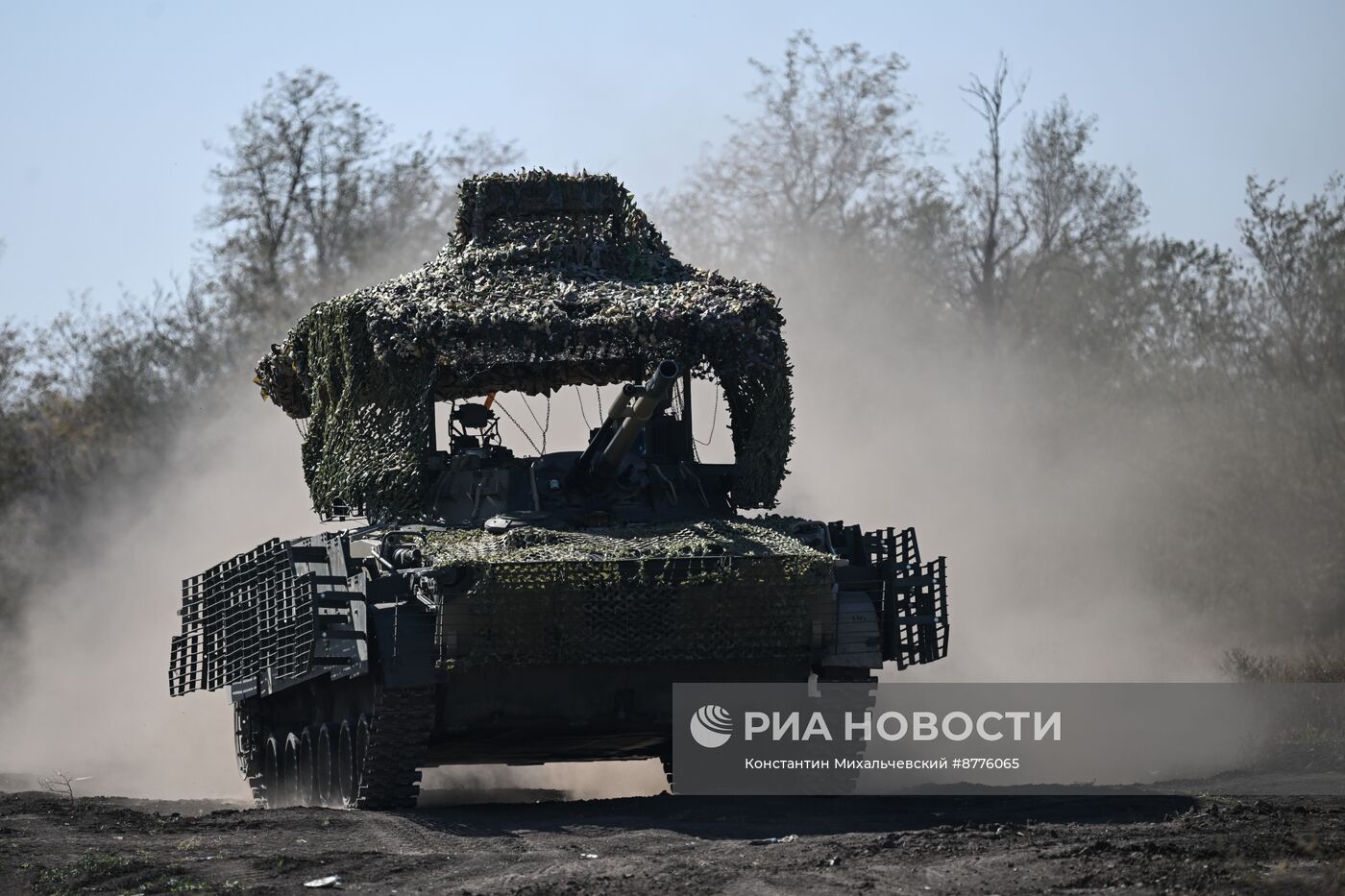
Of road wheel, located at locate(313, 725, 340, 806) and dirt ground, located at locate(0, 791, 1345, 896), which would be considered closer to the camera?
dirt ground, located at locate(0, 791, 1345, 896)

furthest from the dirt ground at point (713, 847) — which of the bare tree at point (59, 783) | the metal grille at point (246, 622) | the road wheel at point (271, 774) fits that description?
the bare tree at point (59, 783)

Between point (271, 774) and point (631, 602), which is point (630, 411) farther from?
point (271, 774)

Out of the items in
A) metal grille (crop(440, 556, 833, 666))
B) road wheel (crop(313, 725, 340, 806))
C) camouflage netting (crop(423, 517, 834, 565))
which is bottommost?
road wheel (crop(313, 725, 340, 806))

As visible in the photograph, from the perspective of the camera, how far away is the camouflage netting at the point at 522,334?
15.9 metres

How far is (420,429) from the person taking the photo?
1572cm

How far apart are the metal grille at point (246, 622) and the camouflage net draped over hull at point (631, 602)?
1201 mm

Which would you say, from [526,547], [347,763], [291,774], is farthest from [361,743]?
[291,774]

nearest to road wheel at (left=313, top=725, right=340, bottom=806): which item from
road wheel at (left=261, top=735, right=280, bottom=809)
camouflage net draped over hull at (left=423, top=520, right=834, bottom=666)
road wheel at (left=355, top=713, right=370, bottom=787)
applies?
road wheel at (left=355, top=713, right=370, bottom=787)

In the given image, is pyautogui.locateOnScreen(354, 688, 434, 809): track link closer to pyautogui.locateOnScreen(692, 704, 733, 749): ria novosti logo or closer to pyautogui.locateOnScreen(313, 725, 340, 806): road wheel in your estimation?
pyautogui.locateOnScreen(313, 725, 340, 806): road wheel

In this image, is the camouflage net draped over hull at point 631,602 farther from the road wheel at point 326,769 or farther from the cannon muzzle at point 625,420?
the road wheel at point 326,769

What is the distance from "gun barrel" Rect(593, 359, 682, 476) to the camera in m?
13.8

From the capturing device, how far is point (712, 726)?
543 inches

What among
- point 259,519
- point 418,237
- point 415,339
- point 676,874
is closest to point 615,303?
point 415,339

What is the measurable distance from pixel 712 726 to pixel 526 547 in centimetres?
178
